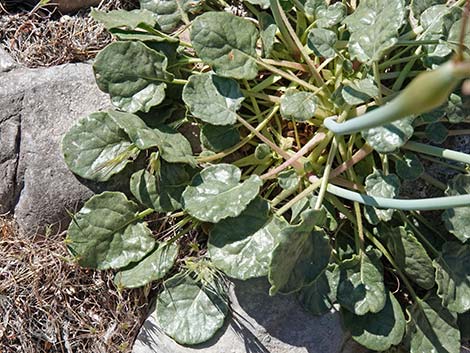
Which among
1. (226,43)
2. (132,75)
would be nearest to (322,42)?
(226,43)

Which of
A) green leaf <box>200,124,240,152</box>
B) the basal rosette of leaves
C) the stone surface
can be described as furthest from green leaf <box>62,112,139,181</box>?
the stone surface

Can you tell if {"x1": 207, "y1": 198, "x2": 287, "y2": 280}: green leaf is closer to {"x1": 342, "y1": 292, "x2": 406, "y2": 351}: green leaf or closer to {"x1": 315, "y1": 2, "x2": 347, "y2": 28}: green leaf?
{"x1": 342, "y1": 292, "x2": 406, "y2": 351}: green leaf

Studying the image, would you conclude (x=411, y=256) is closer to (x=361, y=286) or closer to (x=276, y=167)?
(x=361, y=286)

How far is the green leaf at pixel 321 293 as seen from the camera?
166 cm

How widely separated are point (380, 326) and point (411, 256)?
0.60 feet

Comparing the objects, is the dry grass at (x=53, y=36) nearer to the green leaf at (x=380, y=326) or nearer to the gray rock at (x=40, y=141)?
the gray rock at (x=40, y=141)

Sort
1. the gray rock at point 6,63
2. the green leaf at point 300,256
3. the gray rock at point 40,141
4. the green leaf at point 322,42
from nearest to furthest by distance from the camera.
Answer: the green leaf at point 300,256
the green leaf at point 322,42
the gray rock at point 40,141
the gray rock at point 6,63

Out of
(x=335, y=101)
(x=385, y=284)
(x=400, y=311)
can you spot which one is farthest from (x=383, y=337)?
(x=335, y=101)

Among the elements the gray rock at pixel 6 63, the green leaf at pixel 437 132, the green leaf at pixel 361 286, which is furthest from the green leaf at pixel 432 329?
the gray rock at pixel 6 63

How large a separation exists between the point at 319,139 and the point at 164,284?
52 cm

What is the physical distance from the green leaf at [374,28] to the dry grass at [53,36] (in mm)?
728

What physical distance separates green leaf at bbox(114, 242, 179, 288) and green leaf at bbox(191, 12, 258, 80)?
460 mm

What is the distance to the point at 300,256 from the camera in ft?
4.99

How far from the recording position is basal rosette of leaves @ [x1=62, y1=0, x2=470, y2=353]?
157cm
